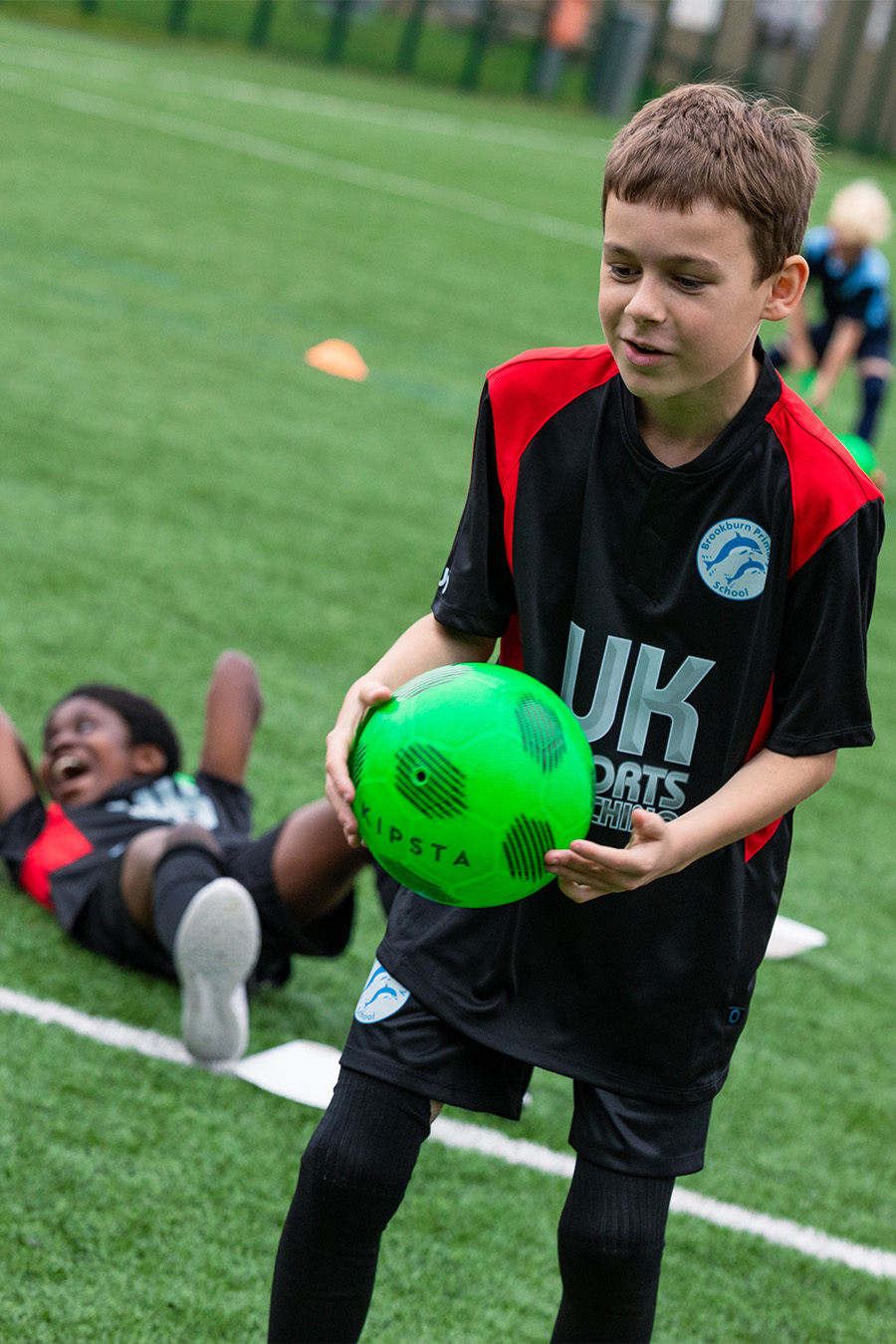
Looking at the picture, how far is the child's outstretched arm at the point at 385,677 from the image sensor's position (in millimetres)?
1939

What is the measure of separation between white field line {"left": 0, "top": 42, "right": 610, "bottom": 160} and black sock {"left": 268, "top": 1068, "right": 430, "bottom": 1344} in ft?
60.6

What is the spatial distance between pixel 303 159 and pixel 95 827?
15.0m

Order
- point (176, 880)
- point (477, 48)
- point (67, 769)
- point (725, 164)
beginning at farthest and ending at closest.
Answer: point (477, 48)
point (67, 769)
point (176, 880)
point (725, 164)

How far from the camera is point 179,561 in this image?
612 cm

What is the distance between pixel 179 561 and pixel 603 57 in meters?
27.5

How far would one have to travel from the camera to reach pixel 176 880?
3350 millimetres

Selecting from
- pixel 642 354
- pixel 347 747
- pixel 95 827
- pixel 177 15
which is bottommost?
pixel 177 15

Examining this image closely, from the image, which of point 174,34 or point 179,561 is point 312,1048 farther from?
point 174,34

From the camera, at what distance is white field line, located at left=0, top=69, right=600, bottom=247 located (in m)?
16.8

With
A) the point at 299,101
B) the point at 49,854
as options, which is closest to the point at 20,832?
the point at 49,854

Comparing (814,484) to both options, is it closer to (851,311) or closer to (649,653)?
(649,653)

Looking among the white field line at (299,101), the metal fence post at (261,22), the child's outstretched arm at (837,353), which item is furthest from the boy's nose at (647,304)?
the metal fence post at (261,22)

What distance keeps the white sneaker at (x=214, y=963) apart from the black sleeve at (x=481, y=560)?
46.1 inches

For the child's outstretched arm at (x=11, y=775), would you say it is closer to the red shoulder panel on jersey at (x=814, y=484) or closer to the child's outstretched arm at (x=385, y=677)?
the child's outstretched arm at (x=385, y=677)
